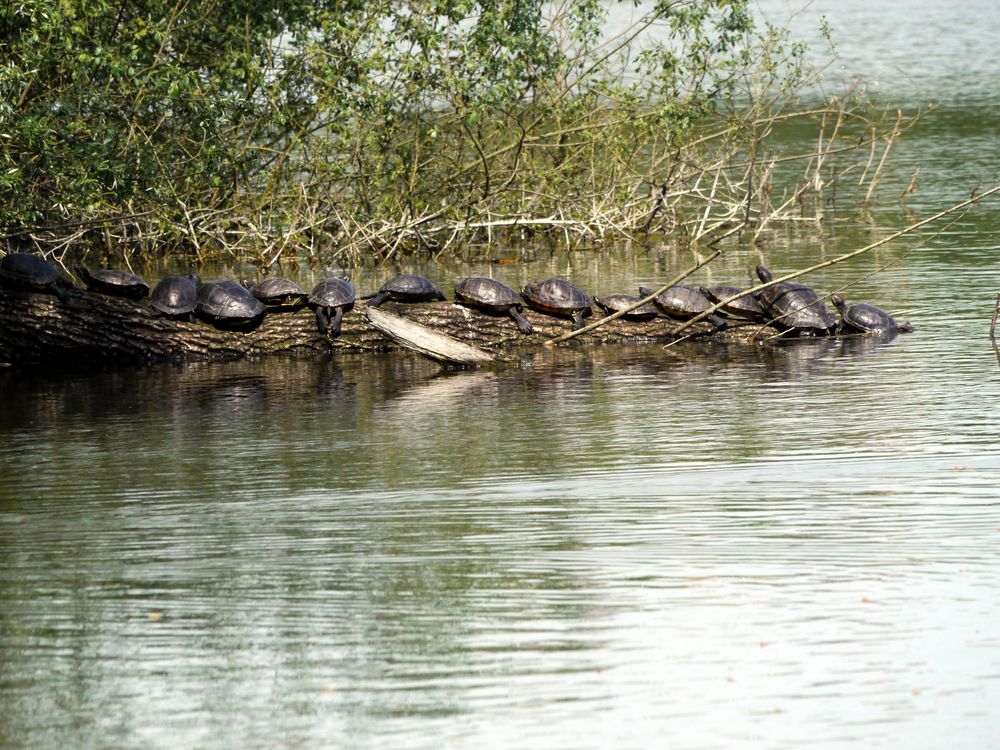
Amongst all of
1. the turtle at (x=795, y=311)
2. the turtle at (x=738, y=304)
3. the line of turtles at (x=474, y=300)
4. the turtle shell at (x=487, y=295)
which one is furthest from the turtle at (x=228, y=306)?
the turtle at (x=795, y=311)

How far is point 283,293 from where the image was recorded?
12.2 metres

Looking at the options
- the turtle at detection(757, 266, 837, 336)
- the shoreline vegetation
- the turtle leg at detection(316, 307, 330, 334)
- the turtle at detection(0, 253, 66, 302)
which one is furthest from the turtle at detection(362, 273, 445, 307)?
the shoreline vegetation

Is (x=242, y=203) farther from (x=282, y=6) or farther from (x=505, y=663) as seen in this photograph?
(x=505, y=663)

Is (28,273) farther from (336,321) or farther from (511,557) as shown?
(511,557)

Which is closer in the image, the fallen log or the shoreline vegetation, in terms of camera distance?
the fallen log

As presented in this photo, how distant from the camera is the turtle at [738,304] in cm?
1236

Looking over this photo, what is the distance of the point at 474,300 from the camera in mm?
12078

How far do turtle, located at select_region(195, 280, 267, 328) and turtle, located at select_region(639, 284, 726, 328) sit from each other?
3.31 m

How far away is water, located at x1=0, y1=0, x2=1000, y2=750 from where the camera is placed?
462 centimetres

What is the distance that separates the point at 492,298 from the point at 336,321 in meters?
1.27

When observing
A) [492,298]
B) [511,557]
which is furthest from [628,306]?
[511,557]

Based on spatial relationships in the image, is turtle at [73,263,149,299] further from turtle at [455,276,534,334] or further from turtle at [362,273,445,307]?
turtle at [455,276,534,334]

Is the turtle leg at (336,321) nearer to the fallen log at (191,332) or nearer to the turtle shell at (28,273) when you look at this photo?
the fallen log at (191,332)

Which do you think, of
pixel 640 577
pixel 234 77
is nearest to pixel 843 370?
pixel 640 577
